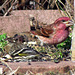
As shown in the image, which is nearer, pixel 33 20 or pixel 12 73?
pixel 12 73

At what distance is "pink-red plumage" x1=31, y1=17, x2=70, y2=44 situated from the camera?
429 centimetres

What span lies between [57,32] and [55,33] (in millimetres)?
48

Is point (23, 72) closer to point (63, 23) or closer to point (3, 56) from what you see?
point (3, 56)

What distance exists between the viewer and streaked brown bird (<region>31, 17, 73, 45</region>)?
4.27 metres

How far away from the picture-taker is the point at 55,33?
14.5 feet

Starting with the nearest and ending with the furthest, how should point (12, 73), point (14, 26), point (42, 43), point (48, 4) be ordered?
point (12, 73), point (42, 43), point (14, 26), point (48, 4)

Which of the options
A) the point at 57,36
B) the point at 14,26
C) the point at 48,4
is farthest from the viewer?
the point at 48,4

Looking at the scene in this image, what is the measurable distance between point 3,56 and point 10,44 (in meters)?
0.69

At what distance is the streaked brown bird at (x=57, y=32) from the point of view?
4266 millimetres

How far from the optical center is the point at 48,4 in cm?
675

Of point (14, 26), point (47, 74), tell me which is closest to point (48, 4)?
point (14, 26)

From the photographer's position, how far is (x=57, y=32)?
441 cm

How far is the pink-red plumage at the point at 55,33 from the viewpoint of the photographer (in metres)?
4.29

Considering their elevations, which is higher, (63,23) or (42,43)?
(63,23)
